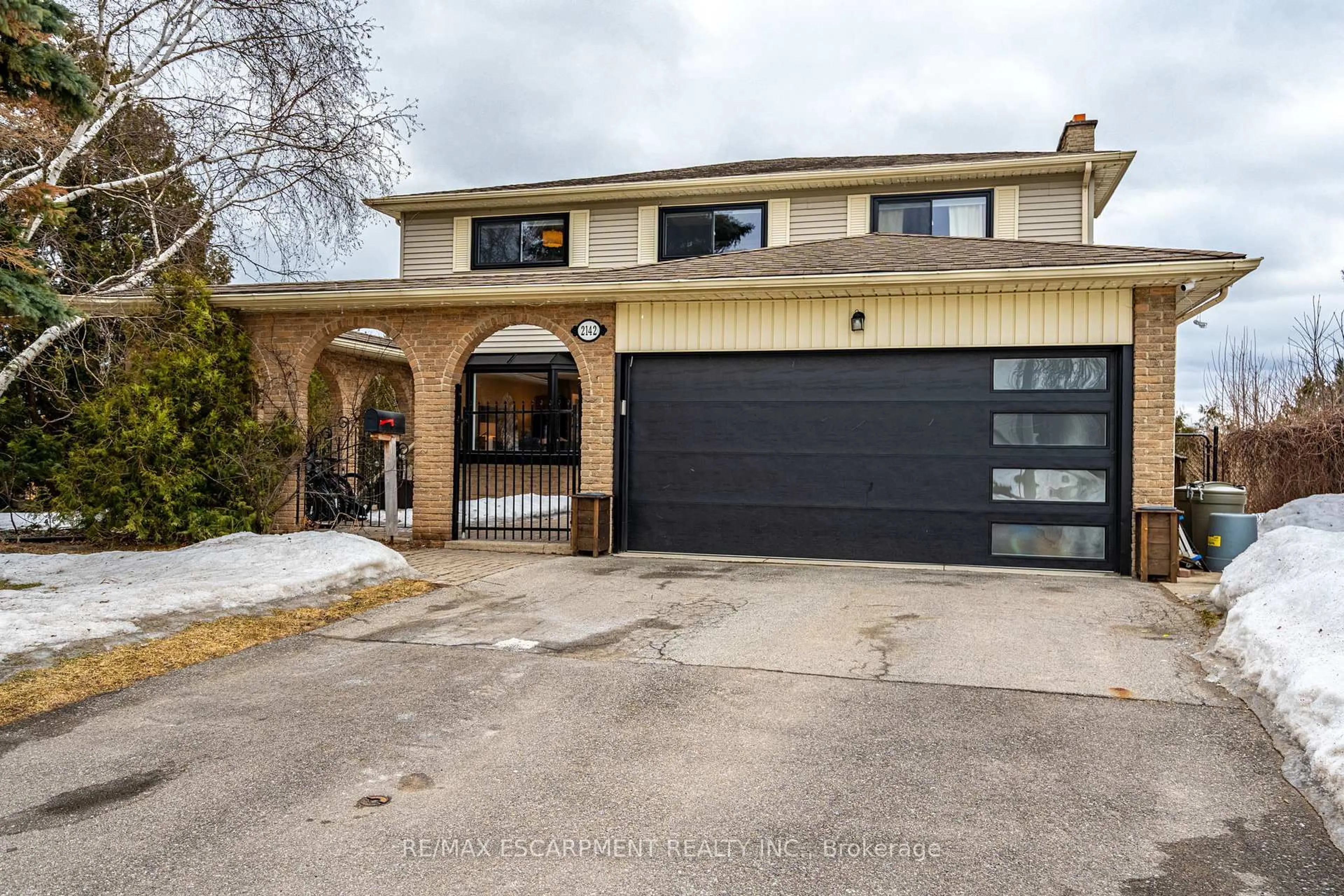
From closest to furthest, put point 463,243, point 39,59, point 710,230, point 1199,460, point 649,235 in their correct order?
1. point 39,59
2. point 1199,460
3. point 710,230
4. point 649,235
5. point 463,243

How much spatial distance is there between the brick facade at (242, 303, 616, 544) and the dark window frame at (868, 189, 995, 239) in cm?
614

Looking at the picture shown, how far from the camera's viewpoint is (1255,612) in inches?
208

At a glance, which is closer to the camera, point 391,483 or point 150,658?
point 150,658

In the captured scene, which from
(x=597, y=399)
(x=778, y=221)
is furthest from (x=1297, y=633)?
(x=778, y=221)

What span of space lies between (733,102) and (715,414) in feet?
58.1

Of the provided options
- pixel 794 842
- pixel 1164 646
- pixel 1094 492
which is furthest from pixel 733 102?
pixel 794 842

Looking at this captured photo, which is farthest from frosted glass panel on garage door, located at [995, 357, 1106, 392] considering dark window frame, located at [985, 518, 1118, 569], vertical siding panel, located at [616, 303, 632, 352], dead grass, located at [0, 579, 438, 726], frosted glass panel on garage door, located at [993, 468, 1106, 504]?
dead grass, located at [0, 579, 438, 726]

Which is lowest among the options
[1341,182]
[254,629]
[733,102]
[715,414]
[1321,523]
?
[254,629]

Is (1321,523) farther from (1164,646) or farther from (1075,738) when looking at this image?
(1075,738)

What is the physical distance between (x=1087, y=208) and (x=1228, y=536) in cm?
685

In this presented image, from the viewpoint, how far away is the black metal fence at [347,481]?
36.0 ft

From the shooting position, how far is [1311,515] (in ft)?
27.9

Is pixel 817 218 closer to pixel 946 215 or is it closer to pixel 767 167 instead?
pixel 767 167

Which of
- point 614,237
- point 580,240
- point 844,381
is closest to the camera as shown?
point 844,381
